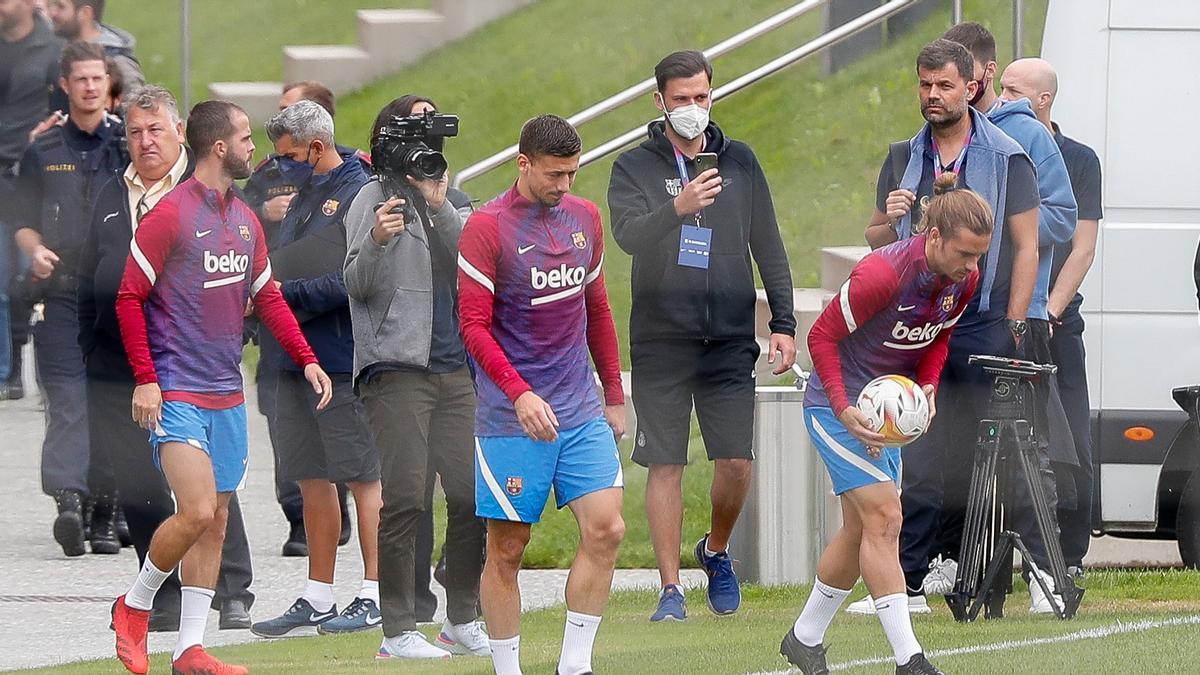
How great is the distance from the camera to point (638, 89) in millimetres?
10609

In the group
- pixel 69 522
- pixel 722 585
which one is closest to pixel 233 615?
pixel 69 522

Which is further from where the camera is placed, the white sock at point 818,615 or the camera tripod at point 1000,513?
the camera tripod at point 1000,513

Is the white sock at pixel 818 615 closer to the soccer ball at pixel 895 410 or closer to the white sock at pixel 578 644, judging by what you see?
the soccer ball at pixel 895 410

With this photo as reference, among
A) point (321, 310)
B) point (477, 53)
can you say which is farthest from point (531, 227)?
point (477, 53)

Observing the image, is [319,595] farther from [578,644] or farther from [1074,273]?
[1074,273]

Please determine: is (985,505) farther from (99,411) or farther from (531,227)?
(99,411)

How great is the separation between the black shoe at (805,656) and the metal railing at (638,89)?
437 centimetres

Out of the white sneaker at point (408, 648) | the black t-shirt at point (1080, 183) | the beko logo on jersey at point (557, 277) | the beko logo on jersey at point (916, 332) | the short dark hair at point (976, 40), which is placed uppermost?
the short dark hair at point (976, 40)

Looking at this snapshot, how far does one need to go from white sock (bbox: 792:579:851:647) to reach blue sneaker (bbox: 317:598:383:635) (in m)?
1.93

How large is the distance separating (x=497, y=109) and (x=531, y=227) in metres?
4.86

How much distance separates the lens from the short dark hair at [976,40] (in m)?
7.74

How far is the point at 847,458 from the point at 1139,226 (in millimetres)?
3025

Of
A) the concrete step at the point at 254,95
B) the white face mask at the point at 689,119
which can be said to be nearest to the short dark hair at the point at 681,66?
the white face mask at the point at 689,119

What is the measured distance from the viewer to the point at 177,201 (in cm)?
645
